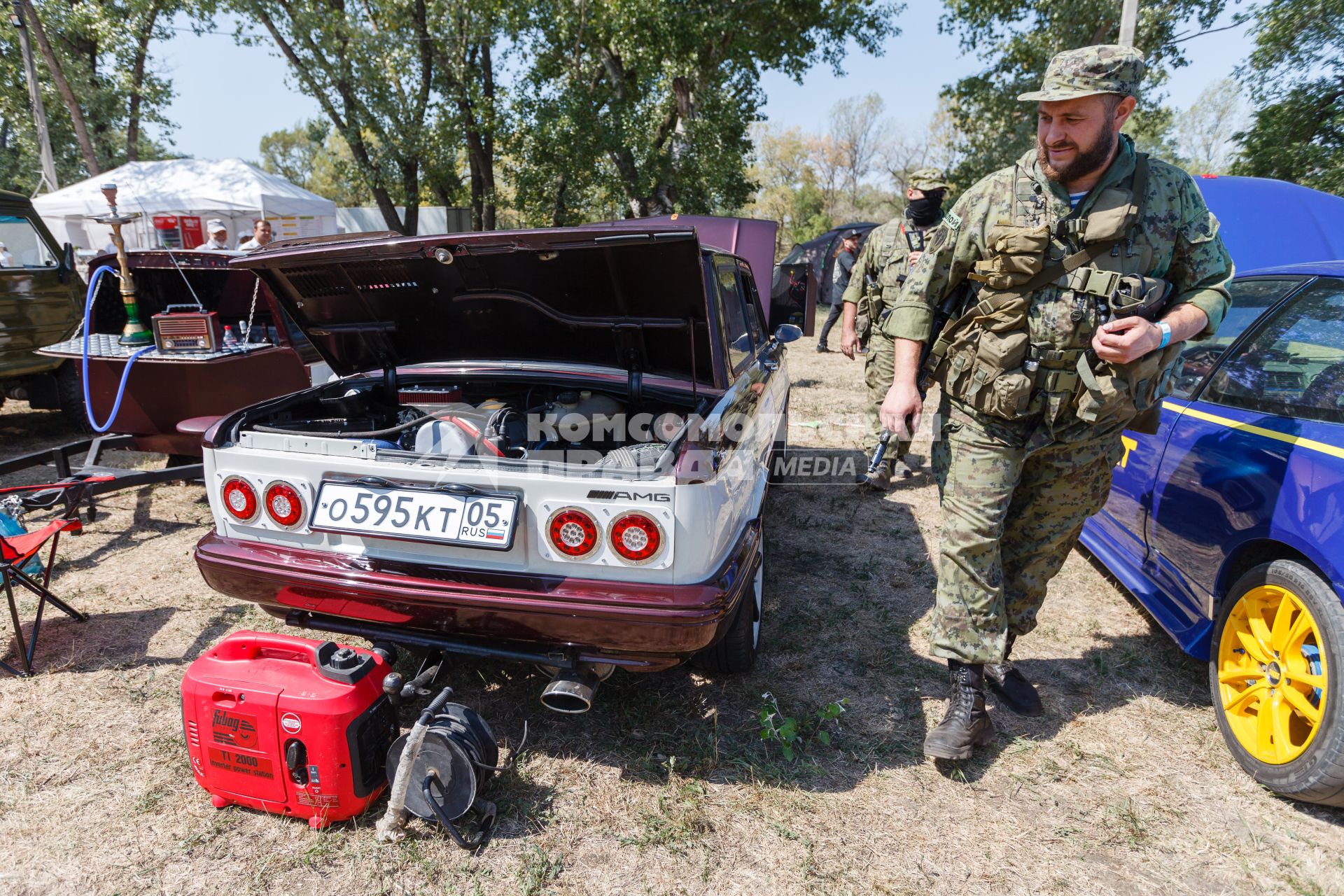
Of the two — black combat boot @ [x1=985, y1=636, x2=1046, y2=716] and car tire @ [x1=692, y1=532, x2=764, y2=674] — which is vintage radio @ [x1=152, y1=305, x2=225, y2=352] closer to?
car tire @ [x1=692, y1=532, x2=764, y2=674]

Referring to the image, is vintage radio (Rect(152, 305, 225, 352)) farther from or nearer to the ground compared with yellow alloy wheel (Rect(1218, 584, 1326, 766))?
farther from the ground

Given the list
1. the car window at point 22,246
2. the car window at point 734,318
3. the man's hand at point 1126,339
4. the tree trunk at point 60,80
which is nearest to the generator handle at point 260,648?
the car window at point 734,318

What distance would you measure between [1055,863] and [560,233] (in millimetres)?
2342

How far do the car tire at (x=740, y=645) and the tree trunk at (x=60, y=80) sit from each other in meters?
17.7

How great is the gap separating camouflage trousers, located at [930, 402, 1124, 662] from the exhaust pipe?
3.94ft

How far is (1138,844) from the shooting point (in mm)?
2127

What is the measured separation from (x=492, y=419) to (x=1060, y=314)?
202 centimetres

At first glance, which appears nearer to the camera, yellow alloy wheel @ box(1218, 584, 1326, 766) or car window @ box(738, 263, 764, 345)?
yellow alloy wheel @ box(1218, 584, 1326, 766)

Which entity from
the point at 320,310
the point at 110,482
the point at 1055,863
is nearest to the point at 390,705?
the point at 320,310

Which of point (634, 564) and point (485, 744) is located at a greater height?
point (634, 564)

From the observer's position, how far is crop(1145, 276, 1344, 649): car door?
85.3 inches

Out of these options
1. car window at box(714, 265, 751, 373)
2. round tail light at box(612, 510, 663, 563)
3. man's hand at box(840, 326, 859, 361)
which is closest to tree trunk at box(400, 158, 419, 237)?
man's hand at box(840, 326, 859, 361)

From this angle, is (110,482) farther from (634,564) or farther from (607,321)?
(634,564)

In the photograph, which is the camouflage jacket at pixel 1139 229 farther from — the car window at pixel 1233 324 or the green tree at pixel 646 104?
the green tree at pixel 646 104
